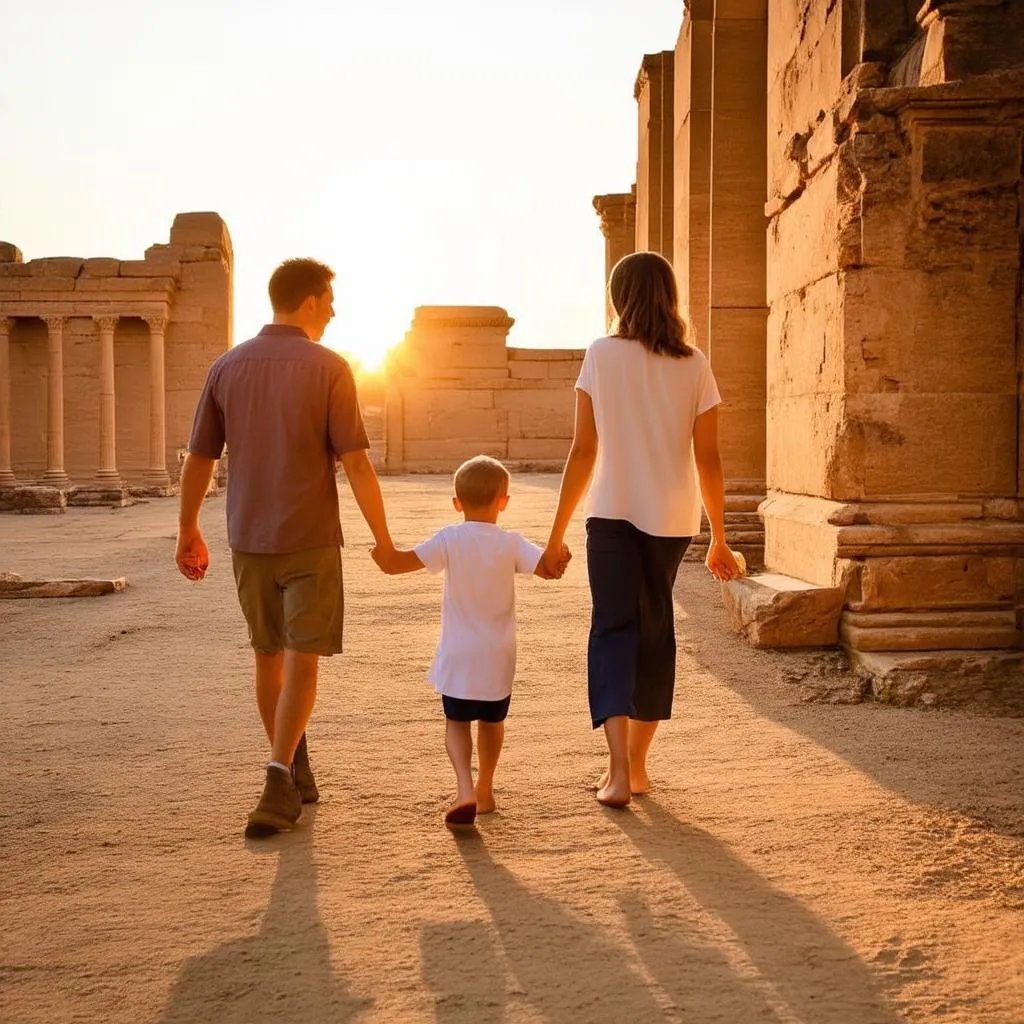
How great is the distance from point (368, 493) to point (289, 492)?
0.81ft

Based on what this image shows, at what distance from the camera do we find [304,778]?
3932mm

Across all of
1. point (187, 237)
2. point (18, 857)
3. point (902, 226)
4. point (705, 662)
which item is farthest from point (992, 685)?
point (187, 237)

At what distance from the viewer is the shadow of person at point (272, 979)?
7.99ft

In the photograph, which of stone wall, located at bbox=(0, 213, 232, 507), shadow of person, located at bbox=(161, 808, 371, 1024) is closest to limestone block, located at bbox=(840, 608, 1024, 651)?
shadow of person, located at bbox=(161, 808, 371, 1024)

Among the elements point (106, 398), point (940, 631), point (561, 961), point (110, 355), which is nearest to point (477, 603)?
point (561, 961)

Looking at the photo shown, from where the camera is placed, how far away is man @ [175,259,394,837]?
3.73 meters

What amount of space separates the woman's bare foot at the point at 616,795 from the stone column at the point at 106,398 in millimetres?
22291

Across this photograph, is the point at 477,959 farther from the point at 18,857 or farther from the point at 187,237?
the point at 187,237

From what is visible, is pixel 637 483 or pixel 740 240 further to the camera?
pixel 740 240

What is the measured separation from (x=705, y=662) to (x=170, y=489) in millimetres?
20178

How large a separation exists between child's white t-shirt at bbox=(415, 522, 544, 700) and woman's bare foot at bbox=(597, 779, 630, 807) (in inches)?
18.3

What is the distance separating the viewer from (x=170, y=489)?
80.8 feet

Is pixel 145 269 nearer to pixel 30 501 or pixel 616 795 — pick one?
pixel 30 501

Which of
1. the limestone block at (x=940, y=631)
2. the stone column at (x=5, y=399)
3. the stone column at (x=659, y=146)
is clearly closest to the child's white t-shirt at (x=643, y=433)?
the limestone block at (x=940, y=631)
